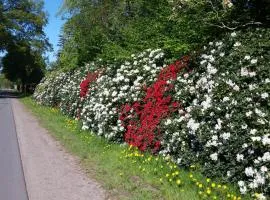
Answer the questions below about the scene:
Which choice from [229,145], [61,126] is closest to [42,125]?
[61,126]

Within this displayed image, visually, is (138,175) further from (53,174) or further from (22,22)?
(22,22)

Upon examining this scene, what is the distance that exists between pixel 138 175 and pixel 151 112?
90.4 inches

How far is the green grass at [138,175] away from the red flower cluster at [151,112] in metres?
0.29

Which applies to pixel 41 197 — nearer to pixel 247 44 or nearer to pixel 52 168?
pixel 52 168

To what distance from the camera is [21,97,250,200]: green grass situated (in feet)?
22.3

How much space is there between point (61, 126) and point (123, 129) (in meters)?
5.26

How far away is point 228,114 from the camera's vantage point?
7344 millimetres

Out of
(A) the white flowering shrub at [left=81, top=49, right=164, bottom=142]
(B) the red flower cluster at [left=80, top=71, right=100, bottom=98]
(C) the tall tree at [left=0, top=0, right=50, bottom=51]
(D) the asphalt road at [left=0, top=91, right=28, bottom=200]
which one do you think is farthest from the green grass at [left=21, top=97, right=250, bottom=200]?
(C) the tall tree at [left=0, top=0, right=50, bottom=51]

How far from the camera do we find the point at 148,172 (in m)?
8.09

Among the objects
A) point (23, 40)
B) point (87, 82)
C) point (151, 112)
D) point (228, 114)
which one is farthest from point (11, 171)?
point (23, 40)

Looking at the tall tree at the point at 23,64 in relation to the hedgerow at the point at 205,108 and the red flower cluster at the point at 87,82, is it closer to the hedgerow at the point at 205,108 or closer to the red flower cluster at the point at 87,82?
the red flower cluster at the point at 87,82

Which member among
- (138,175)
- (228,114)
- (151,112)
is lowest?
(138,175)

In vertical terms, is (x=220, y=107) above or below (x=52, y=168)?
above

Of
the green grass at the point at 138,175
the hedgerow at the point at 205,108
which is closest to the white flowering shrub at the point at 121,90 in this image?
the hedgerow at the point at 205,108
